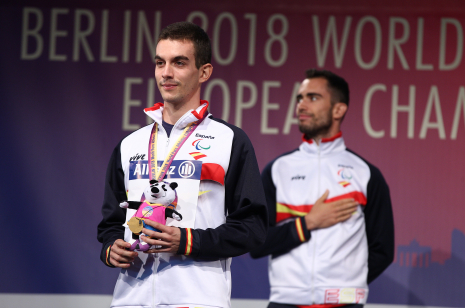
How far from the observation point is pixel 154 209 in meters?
1.72

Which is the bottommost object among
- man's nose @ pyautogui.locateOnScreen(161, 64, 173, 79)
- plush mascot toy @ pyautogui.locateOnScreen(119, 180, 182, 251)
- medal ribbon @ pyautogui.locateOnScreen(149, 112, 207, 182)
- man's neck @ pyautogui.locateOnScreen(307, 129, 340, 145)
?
plush mascot toy @ pyautogui.locateOnScreen(119, 180, 182, 251)

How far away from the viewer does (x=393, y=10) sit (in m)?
3.93

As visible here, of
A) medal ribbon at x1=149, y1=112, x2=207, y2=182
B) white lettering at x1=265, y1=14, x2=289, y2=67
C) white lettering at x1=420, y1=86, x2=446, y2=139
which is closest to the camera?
medal ribbon at x1=149, y1=112, x2=207, y2=182

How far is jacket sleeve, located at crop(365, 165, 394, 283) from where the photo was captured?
298 centimetres

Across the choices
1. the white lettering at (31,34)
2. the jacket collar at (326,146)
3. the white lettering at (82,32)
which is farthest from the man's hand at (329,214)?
the white lettering at (31,34)

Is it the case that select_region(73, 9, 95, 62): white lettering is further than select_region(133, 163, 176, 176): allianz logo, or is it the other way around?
select_region(73, 9, 95, 62): white lettering

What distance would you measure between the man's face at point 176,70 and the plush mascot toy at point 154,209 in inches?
11.9

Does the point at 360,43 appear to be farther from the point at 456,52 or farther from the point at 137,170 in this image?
the point at 137,170

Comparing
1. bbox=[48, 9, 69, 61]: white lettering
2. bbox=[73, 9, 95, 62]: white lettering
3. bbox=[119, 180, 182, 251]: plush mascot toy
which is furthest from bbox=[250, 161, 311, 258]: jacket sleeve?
bbox=[48, 9, 69, 61]: white lettering

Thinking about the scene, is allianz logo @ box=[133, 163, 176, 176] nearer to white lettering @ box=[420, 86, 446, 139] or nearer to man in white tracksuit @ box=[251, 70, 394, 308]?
man in white tracksuit @ box=[251, 70, 394, 308]

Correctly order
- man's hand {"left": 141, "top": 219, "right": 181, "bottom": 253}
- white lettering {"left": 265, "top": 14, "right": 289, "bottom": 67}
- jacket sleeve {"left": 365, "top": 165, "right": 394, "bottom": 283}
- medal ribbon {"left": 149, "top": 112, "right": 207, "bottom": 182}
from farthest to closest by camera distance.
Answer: white lettering {"left": 265, "top": 14, "right": 289, "bottom": 67} < jacket sleeve {"left": 365, "top": 165, "right": 394, "bottom": 283} < medal ribbon {"left": 149, "top": 112, "right": 207, "bottom": 182} < man's hand {"left": 141, "top": 219, "right": 181, "bottom": 253}

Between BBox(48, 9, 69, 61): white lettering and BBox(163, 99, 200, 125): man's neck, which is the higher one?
BBox(48, 9, 69, 61): white lettering

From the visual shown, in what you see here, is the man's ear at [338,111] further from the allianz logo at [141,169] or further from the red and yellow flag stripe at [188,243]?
the red and yellow flag stripe at [188,243]

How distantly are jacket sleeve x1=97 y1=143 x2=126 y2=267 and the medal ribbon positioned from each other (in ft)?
0.52
